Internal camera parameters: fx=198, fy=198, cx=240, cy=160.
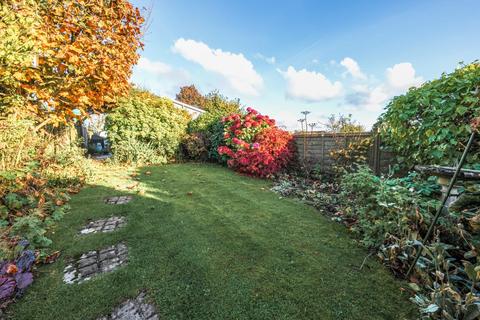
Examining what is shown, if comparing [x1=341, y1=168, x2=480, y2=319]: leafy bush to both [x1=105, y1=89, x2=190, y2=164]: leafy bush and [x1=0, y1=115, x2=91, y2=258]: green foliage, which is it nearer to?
[x1=0, y1=115, x2=91, y2=258]: green foliage

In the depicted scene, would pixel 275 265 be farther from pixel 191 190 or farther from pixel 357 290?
pixel 191 190

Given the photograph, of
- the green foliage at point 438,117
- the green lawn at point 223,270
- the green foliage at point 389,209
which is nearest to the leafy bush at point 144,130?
the green lawn at point 223,270

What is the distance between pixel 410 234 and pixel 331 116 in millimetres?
5309

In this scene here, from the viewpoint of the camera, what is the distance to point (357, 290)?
183 centimetres

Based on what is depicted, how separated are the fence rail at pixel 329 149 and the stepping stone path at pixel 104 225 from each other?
5.49m

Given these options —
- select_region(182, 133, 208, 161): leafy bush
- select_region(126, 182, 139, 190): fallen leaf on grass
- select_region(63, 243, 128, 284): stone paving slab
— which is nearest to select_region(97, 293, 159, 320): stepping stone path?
select_region(63, 243, 128, 284): stone paving slab

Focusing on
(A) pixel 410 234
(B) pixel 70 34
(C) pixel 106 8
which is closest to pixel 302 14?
(C) pixel 106 8

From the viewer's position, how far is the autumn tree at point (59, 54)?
10.7ft

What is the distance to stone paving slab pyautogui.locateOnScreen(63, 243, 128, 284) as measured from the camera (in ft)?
6.49

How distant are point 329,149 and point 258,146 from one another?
2176 mm

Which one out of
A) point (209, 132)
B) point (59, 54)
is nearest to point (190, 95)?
point (209, 132)

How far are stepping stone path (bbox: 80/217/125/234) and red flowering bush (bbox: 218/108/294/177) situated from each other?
405cm

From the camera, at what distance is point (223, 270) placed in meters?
2.07

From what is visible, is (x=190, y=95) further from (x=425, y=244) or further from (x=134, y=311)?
(x=425, y=244)
